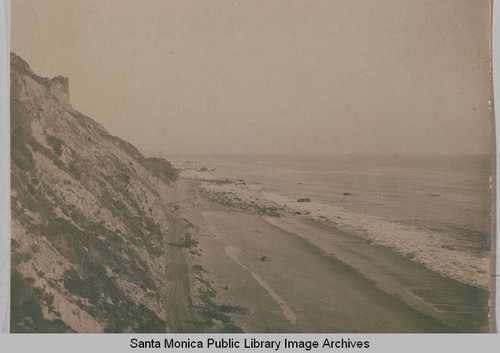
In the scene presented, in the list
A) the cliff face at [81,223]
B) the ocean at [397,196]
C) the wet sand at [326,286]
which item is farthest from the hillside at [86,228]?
the ocean at [397,196]

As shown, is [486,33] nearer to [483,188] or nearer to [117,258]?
[483,188]

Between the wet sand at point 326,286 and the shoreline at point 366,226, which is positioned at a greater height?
the shoreline at point 366,226

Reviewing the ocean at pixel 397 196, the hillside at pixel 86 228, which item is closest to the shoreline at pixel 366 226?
the ocean at pixel 397 196

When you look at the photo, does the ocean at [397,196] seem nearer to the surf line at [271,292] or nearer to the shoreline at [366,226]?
the shoreline at [366,226]

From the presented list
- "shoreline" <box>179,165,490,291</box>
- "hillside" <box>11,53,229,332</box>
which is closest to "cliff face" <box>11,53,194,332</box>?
"hillside" <box>11,53,229,332</box>

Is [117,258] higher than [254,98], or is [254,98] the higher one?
[254,98]
